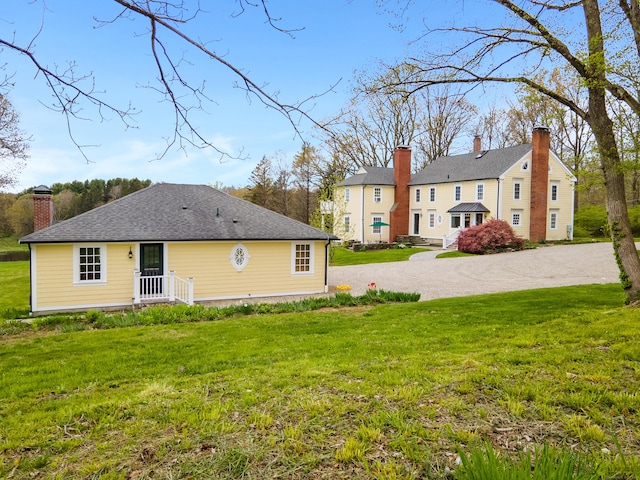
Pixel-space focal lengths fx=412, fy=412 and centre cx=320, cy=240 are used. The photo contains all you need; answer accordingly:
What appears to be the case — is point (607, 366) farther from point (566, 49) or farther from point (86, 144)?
point (566, 49)

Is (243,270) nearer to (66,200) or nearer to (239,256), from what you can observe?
(239,256)

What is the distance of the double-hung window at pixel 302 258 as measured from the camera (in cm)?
1636

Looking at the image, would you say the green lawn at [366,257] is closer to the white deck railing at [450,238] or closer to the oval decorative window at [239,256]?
the white deck railing at [450,238]

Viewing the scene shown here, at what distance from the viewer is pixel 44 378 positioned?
4988 millimetres

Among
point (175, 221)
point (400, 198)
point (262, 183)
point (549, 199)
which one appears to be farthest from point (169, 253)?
point (549, 199)

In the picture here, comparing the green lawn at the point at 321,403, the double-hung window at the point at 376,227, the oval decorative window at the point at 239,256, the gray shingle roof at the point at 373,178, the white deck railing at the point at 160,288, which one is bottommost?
the white deck railing at the point at 160,288

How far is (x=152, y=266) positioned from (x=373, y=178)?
2579 cm

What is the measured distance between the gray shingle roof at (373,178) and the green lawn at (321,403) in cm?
3035

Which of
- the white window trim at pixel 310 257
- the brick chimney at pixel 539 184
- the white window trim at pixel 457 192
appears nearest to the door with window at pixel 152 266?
the white window trim at pixel 310 257

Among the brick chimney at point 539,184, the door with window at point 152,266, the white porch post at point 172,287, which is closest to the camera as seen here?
the white porch post at point 172,287

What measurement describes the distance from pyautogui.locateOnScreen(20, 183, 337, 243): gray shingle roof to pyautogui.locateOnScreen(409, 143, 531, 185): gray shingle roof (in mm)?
20324

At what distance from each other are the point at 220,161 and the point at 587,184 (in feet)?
28.3

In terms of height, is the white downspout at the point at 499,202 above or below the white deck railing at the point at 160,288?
above

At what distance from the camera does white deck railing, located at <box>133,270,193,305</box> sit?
13688 millimetres
